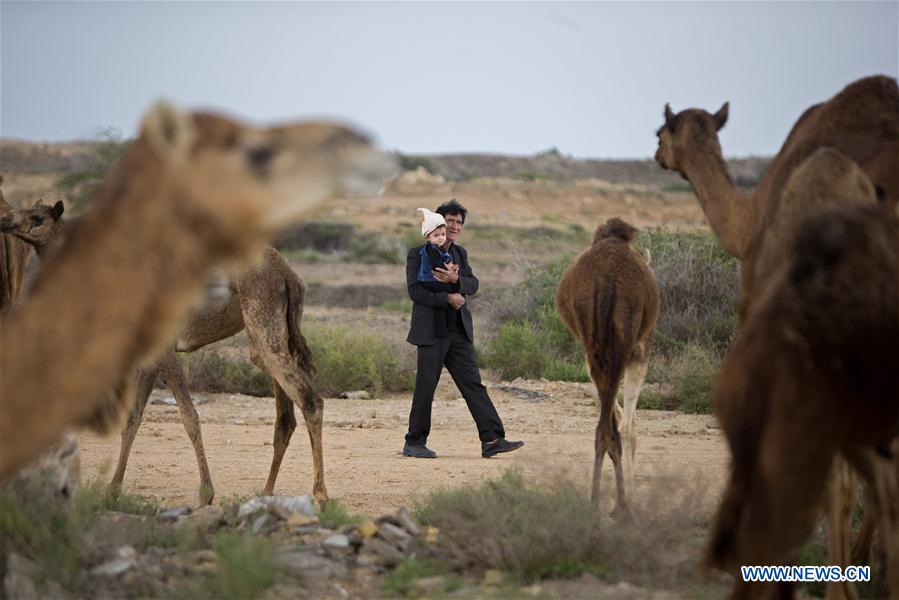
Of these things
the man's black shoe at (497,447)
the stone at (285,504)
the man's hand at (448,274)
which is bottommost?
the man's black shoe at (497,447)

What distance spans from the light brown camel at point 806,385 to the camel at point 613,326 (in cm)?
368

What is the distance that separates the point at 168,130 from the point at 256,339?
237 inches

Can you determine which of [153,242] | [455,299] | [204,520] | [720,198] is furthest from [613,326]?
[153,242]

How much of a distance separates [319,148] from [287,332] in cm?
589

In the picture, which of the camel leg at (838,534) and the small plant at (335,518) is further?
the small plant at (335,518)

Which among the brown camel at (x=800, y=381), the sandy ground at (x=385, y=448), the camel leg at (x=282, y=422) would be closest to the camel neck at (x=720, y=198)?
the sandy ground at (x=385, y=448)

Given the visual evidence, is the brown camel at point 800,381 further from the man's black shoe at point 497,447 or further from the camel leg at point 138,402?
the man's black shoe at point 497,447

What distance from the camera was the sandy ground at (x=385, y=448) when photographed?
10.1 m

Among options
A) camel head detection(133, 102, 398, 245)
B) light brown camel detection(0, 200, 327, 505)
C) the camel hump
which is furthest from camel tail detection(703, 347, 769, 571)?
light brown camel detection(0, 200, 327, 505)

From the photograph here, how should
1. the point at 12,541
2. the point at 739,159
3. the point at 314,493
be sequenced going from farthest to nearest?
the point at 739,159 < the point at 314,493 < the point at 12,541

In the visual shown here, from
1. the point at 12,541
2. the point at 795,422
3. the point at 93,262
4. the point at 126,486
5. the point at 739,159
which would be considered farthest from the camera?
the point at 739,159

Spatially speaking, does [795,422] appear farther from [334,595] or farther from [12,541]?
[12,541]

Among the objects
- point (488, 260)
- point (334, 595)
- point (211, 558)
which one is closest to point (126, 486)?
point (211, 558)

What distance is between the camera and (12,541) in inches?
237
